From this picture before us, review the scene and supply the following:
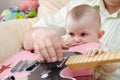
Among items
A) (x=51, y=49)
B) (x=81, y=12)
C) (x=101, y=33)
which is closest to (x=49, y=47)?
(x=51, y=49)

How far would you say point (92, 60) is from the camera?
0.75 m

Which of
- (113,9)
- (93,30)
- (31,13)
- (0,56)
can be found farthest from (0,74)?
(31,13)

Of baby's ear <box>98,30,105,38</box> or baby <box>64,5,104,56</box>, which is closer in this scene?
baby <box>64,5,104,56</box>

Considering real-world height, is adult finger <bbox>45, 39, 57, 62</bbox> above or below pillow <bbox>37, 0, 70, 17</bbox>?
below

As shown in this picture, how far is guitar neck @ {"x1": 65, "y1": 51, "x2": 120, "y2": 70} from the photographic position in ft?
2.32

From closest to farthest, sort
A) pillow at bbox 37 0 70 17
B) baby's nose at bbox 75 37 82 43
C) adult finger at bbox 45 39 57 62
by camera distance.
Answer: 1. adult finger at bbox 45 39 57 62
2. baby's nose at bbox 75 37 82 43
3. pillow at bbox 37 0 70 17

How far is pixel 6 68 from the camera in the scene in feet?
3.21

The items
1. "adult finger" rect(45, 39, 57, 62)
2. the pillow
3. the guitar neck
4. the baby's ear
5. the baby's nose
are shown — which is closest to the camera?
the guitar neck

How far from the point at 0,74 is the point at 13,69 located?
6 cm

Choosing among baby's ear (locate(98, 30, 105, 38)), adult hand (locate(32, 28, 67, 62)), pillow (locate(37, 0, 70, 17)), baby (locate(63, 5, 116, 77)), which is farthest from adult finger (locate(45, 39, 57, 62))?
pillow (locate(37, 0, 70, 17))

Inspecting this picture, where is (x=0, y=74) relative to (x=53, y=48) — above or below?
→ below

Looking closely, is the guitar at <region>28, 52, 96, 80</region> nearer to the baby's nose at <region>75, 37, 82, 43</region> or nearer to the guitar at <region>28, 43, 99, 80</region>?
the guitar at <region>28, 43, 99, 80</region>

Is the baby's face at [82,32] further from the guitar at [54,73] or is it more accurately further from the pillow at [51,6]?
the pillow at [51,6]

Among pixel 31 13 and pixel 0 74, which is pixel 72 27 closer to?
pixel 0 74
